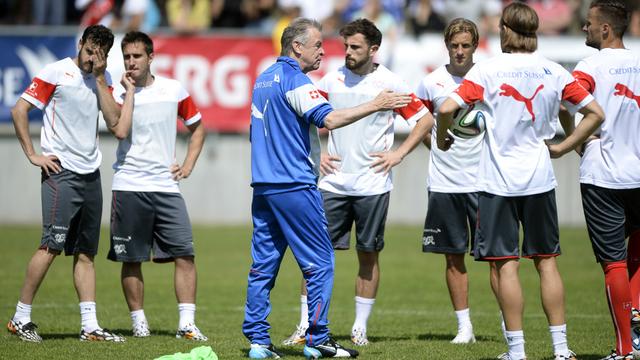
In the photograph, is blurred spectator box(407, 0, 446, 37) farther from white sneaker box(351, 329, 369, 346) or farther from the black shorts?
the black shorts

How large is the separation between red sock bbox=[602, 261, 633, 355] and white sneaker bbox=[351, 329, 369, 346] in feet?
7.50

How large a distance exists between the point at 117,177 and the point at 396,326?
10.7 ft

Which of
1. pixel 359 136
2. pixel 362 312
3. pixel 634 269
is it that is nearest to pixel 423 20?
pixel 359 136

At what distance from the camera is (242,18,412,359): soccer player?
8188 millimetres

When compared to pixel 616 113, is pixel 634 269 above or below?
below

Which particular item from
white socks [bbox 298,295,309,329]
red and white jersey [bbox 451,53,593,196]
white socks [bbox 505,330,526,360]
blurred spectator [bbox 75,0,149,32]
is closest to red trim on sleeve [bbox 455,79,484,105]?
red and white jersey [bbox 451,53,593,196]

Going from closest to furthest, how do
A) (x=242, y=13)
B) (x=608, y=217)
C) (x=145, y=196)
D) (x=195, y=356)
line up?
1. (x=195, y=356)
2. (x=608, y=217)
3. (x=145, y=196)
4. (x=242, y=13)

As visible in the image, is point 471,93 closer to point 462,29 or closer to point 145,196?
point 462,29

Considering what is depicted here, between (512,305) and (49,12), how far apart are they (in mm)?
16557

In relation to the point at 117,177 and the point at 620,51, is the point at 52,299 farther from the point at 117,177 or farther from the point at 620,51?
the point at 620,51

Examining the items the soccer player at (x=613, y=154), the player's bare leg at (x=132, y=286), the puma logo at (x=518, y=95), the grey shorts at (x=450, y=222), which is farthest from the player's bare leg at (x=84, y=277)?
the soccer player at (x=613, y=154)

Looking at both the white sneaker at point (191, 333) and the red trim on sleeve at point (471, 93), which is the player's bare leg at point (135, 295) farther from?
the red trim on sleeve at point (471, 93)

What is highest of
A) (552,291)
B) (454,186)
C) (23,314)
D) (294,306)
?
(454,186)

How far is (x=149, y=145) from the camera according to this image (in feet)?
32.4
